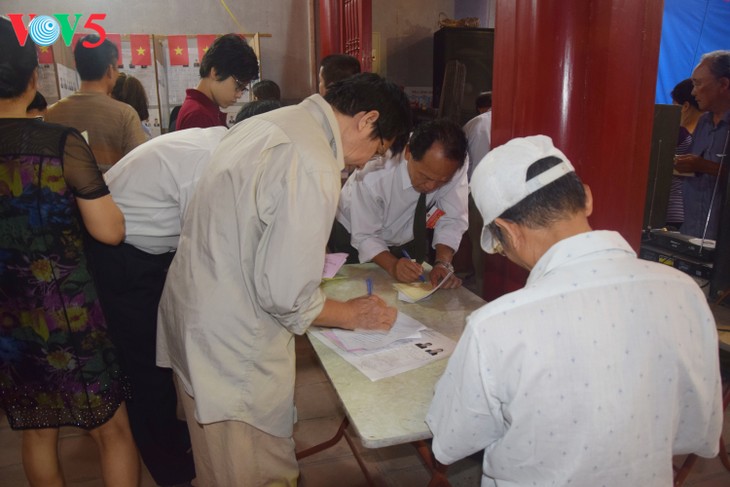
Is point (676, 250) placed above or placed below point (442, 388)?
below

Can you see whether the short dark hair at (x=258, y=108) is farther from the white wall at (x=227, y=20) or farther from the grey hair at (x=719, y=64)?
the white wall at (x=227, y=20)

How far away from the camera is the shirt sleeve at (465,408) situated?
36.2 inches

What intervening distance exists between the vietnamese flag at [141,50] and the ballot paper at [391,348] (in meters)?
4.53

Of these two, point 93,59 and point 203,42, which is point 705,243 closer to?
point 93,59

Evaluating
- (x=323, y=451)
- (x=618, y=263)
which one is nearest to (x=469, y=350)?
(x=618, y=263)

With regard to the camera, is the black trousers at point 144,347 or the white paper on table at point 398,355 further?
the black trousers at point 144,347

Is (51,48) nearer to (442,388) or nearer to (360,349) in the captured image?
(360,349)

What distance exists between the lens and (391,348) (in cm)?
156

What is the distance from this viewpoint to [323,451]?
2.49 m

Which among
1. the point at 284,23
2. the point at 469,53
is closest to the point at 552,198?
the point at 469,53

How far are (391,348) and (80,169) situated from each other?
38.4 inches

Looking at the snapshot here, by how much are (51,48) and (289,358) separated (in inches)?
196

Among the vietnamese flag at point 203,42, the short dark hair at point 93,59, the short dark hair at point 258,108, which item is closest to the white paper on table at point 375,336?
the short dark hair at point 258,108

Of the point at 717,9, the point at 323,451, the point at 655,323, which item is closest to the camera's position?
the point at 655,323
